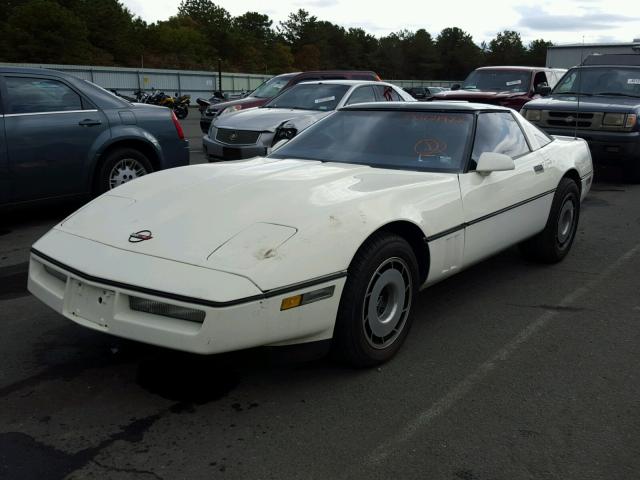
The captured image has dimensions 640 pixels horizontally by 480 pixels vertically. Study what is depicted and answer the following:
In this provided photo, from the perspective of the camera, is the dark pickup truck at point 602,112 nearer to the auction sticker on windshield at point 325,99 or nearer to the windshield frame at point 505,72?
the windshield frame at point 505,72

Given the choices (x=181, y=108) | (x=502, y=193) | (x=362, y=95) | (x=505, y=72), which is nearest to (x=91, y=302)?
(x=502, y=193)

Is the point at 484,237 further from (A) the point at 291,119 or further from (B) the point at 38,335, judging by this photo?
(A) the point at 291,119

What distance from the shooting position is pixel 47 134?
592cm

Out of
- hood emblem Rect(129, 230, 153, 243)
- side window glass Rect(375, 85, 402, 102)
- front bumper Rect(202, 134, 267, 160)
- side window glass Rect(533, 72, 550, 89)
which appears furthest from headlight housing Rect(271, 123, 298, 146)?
side window glass Rect(533, 72, 550, 89)

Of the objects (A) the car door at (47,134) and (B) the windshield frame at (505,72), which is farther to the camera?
(B) the windshield frame at (505,72)

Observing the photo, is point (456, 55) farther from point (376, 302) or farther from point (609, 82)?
point (376, 302)

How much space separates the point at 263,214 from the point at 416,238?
0.92 meters

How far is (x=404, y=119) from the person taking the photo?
13.6ft

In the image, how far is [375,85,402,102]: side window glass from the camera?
402 inches

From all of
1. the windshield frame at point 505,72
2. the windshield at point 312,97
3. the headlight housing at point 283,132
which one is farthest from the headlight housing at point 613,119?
the headlight housing at point 283,132

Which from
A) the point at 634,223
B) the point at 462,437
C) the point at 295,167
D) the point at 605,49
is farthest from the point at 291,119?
the point at 605,49

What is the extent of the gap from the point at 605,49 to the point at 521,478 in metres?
16.1

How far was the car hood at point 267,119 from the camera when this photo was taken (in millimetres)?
9086

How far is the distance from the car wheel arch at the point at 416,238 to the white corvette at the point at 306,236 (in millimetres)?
10
